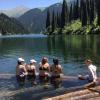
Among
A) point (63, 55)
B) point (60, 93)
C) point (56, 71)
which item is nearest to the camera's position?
point (60, 93)

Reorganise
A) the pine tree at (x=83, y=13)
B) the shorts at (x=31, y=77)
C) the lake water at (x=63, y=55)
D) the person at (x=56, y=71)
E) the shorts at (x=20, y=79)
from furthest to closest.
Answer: the pine tree at (x=83, y=13) → the lake water at (x=63, y=55) → the shorts at (x=31, y=77) → the shorts at (x=20, y=79) → the person at (x=56, y=71)

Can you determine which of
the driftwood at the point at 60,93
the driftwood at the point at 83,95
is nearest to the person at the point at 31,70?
the driftwood at the point at 60,93

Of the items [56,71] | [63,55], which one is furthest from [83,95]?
[63,55]

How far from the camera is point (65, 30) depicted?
575 feet

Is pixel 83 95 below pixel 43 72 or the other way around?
below

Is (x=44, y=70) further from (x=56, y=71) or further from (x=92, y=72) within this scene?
(x=92, y=72)

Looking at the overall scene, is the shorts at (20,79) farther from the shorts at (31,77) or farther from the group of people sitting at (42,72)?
the shorts at (31,77)

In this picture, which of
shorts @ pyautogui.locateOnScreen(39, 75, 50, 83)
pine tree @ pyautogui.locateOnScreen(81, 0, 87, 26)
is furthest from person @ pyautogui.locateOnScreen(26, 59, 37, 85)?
pine tree @ pyautogui.locateOnScreen(81, 0, 87, 26)

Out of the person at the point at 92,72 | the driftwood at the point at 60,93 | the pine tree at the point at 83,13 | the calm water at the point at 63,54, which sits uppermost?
the pine tree at the point at 83,13

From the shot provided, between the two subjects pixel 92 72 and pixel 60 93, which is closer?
pixel 60 93

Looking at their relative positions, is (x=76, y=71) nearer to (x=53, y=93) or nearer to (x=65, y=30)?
(x=53, y=93)

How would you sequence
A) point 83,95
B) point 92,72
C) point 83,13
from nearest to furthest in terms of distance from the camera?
1. point 83,95
2. point 92,72
3. point 83,13

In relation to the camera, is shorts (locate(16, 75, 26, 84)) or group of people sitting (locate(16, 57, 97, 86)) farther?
shorts (locate(16, 75, 26, 84))

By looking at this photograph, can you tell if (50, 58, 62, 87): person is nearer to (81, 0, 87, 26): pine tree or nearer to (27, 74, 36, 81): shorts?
(27, 74, 36, 81): shorts
